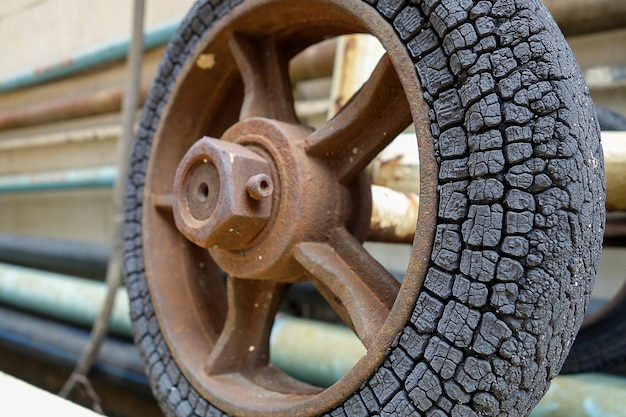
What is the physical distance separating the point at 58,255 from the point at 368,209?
1655 mm

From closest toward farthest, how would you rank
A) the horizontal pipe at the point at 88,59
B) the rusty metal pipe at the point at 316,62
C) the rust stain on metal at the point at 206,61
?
the rust stain on metal at the point at 206,61 → the rusty metal pipe at the point at 316,62 → the horizontal pipe at the point at 88,59

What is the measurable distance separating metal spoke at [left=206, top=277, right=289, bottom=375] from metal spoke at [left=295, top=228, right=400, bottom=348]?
0.13 meters

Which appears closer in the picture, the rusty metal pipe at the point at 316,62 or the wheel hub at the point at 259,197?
the wheel hub at the point at 259,197

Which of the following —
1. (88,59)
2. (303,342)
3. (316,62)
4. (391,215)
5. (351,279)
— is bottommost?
(303,342)

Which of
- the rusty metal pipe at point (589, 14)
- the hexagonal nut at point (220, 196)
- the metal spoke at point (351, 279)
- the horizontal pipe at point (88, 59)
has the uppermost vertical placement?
the horizontal pipe at point (88, 59)

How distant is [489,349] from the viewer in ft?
1.73

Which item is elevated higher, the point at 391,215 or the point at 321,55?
the point at 321,55

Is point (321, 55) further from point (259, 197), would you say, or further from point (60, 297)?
point (60, 297)

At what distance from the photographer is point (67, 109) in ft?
7.71

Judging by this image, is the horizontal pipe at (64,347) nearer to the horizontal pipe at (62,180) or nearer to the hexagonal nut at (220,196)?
the horizontal pipe at (62,180)

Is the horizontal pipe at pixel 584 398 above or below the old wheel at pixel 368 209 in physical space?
below

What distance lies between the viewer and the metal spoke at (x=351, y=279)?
2.25ft

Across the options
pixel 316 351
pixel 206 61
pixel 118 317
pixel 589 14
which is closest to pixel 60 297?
pixel 118 317

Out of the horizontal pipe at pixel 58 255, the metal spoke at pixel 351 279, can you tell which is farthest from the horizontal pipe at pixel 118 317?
the metal spoke at pixel 351 279
